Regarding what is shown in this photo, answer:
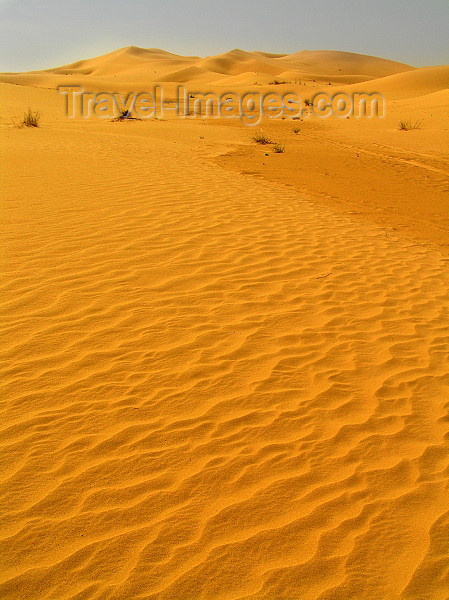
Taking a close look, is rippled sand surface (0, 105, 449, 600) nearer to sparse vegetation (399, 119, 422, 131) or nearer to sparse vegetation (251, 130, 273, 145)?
sparse vegetation (251, 130, 273, 145)

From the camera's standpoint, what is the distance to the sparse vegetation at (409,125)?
21.1m

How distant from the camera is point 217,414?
10.9ft

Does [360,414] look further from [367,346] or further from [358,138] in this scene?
[358,138]

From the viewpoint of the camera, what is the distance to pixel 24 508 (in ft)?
8.39

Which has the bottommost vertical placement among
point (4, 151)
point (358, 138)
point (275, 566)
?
point (275, 566)

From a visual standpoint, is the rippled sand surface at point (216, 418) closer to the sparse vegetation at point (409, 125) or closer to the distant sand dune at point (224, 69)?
the sparse vegetation at point (409, 125)

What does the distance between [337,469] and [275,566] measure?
792 millimetres

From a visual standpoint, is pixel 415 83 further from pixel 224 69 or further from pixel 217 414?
pixel 217 414

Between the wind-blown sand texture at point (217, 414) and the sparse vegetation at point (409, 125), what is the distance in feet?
54.3

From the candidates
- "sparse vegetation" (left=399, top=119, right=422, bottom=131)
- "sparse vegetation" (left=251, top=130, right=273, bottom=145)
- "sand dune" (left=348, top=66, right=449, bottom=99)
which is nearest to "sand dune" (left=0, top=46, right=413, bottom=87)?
"sand dune" (left=348, top=66, right=449, bottom=99)

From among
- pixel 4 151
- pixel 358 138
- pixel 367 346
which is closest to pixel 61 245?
pixel 367 346

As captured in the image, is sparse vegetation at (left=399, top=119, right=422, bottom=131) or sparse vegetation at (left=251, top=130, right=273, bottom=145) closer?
sparse vegetation at (left=251, top=130, right=273, bottom=145)

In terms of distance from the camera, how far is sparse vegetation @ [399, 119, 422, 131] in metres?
21.1

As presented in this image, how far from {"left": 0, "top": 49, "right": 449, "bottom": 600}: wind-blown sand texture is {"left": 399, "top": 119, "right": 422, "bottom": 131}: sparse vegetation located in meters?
16.5
